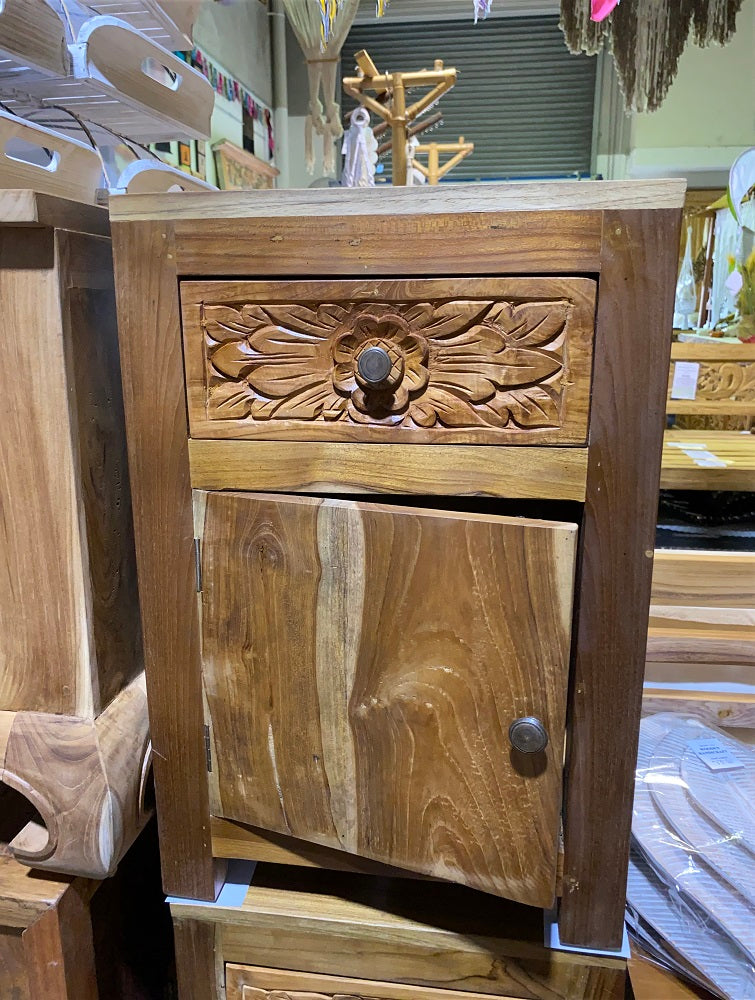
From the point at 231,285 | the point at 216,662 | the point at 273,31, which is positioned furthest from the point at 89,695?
the point at 273,31

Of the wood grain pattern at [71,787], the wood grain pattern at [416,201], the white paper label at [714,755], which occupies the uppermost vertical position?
the wood grain pattern at [416,201]

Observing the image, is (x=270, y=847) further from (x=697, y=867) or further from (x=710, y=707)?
(x=710, y=707)

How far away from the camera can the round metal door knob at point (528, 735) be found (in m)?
0.54

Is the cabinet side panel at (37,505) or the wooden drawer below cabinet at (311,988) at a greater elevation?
the cabinet side panel at (37,505)

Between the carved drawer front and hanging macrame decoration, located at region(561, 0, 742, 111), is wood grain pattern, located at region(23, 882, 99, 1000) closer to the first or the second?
the carved drawer front

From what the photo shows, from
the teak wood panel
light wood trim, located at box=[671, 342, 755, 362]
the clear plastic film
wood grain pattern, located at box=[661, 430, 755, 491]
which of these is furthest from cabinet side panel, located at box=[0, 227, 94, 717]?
light wood trim, located at box=[671, 342, 755, 362]

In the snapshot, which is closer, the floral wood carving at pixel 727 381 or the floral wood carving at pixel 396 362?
the floral wood carving at pixel 396 362

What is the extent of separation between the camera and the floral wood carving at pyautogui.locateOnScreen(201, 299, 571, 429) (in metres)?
0.50

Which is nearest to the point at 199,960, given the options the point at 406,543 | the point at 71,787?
the point at 71,787

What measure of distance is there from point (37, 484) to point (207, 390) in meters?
0.18

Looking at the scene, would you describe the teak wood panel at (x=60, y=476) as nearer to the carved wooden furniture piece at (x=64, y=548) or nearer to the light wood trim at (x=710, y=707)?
the carved wooden furniture piece at (x=64, y=548)

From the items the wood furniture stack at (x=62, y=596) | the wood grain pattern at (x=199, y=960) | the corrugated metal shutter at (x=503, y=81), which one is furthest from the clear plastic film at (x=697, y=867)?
the corrugated metal shutter at (x=503, y=81)

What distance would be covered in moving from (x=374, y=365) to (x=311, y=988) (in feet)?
1.90

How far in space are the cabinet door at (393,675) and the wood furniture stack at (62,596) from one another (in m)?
0.11
